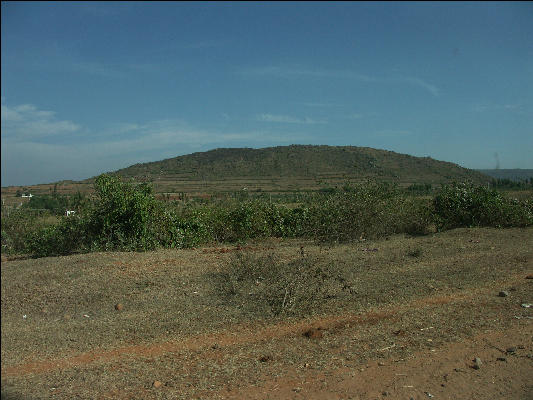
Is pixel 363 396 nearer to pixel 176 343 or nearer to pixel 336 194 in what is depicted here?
pixel 176 343

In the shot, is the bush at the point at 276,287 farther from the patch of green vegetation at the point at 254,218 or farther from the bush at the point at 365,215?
the bush at the point at 365,215

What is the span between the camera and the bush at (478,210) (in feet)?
52.4

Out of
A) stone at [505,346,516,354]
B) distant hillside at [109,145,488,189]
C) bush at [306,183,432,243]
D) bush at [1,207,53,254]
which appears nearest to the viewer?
stone at [505,346,516,354]

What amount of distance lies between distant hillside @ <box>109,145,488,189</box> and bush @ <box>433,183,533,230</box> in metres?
20.3

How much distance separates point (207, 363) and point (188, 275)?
13.5ft

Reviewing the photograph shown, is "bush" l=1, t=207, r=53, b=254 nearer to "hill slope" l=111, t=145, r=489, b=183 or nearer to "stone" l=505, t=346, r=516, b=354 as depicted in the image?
"stone" l=505, t=346, r=516, b=354

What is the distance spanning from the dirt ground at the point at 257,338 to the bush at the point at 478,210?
7.53 metres

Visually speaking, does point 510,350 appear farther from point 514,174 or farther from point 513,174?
point 513,174

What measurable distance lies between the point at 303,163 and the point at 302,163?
0.42 feet

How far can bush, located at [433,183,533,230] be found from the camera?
16.0 m

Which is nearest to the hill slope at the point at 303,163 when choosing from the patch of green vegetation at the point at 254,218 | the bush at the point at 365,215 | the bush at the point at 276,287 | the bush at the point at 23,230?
the patch of green vegetation at the point at 254,218

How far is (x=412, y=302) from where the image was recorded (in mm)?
6777

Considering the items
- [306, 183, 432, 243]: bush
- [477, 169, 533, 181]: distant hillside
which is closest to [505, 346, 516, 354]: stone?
[306, 183, 432, 243]: bush

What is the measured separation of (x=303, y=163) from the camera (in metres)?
46.2
